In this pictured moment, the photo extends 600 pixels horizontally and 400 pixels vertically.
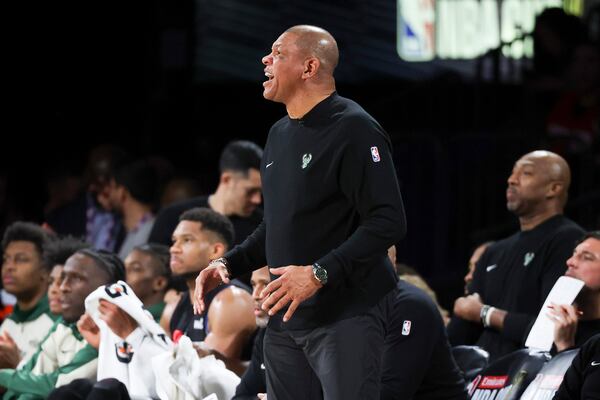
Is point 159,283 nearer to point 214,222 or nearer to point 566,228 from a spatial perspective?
point 214,222

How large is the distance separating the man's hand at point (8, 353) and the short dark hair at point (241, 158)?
152 centimetres

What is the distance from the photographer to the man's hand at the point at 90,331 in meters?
6.36

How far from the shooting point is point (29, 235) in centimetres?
789

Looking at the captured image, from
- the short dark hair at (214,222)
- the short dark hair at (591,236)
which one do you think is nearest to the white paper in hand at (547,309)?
the short dark hair at (591,236)

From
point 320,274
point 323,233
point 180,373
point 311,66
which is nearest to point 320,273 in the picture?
point 320,274

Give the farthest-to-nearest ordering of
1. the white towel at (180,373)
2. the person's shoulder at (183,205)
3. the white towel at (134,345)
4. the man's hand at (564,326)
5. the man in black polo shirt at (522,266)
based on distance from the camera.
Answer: the person's shoulder at (183,205) → the man in black polo shirt at (522,266) → the white towel at (134,345) → the man's hand at (564,326) → the white towel at (180,373)

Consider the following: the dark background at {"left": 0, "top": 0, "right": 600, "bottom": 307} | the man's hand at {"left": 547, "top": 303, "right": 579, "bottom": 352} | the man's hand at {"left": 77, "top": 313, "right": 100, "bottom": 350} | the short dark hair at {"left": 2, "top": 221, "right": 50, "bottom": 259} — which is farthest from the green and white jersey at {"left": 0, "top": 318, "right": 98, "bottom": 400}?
the dark background at {"left": 0, "top": 0, "right": 600, "bottom": 307}

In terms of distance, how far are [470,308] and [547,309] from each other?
2.86 ft

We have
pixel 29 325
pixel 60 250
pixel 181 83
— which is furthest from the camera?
pixel 181 83

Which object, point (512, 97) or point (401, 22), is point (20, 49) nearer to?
point (401, 22)

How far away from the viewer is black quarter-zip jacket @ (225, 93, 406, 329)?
4.14 metres

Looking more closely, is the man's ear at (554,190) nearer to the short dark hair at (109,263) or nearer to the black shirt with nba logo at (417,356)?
the black shirt with nba logo at (417,356)

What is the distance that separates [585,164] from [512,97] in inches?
54.6

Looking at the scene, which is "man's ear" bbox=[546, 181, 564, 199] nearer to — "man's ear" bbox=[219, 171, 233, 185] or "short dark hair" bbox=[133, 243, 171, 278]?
"man's ear" bbox=[219, 171, 233, 185]
